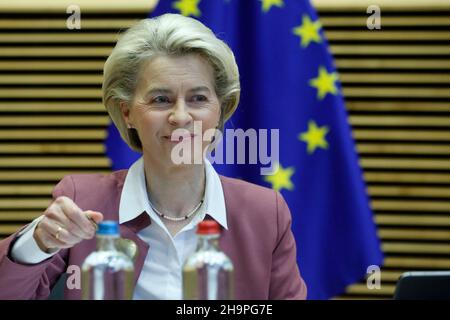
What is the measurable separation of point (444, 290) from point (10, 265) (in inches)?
38.1

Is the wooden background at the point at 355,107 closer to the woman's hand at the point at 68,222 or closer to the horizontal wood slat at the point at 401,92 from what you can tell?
the horizontal wood slat at the point at 401,92

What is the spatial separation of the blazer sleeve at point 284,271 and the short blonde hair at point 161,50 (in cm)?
43

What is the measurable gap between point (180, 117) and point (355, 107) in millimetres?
2193

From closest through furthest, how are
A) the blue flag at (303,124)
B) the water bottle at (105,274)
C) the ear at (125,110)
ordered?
the water bottle at (105,274) < the ear at (125,110) < the blue flag at (303,124)

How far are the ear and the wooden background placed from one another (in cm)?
191

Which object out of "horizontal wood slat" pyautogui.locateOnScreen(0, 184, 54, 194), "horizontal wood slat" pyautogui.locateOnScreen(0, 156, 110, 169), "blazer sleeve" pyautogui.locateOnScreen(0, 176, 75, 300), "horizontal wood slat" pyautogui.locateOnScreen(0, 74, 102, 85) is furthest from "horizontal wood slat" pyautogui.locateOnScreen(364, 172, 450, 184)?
"blazer sleeve" pyautogui.locateOnScreen(0, 176, 75, 300)

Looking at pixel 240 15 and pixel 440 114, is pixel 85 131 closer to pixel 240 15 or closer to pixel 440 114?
pixel 240 15

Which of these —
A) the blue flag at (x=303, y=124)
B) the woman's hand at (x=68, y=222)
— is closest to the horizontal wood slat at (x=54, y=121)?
the blue flag at (x=303, y=124)

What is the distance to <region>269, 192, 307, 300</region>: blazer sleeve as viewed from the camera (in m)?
1.95

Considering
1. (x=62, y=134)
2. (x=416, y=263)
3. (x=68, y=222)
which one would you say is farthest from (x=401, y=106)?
(x=68, y=222)

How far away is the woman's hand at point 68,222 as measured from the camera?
143 centimetres

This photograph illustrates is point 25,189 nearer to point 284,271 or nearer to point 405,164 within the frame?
point 405,164

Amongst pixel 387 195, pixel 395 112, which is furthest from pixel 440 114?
pixel 387 195

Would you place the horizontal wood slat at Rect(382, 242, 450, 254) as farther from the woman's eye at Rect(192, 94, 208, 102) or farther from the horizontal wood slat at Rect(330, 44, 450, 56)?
the woman's eye at Rect(192, 94, 208, 102)
